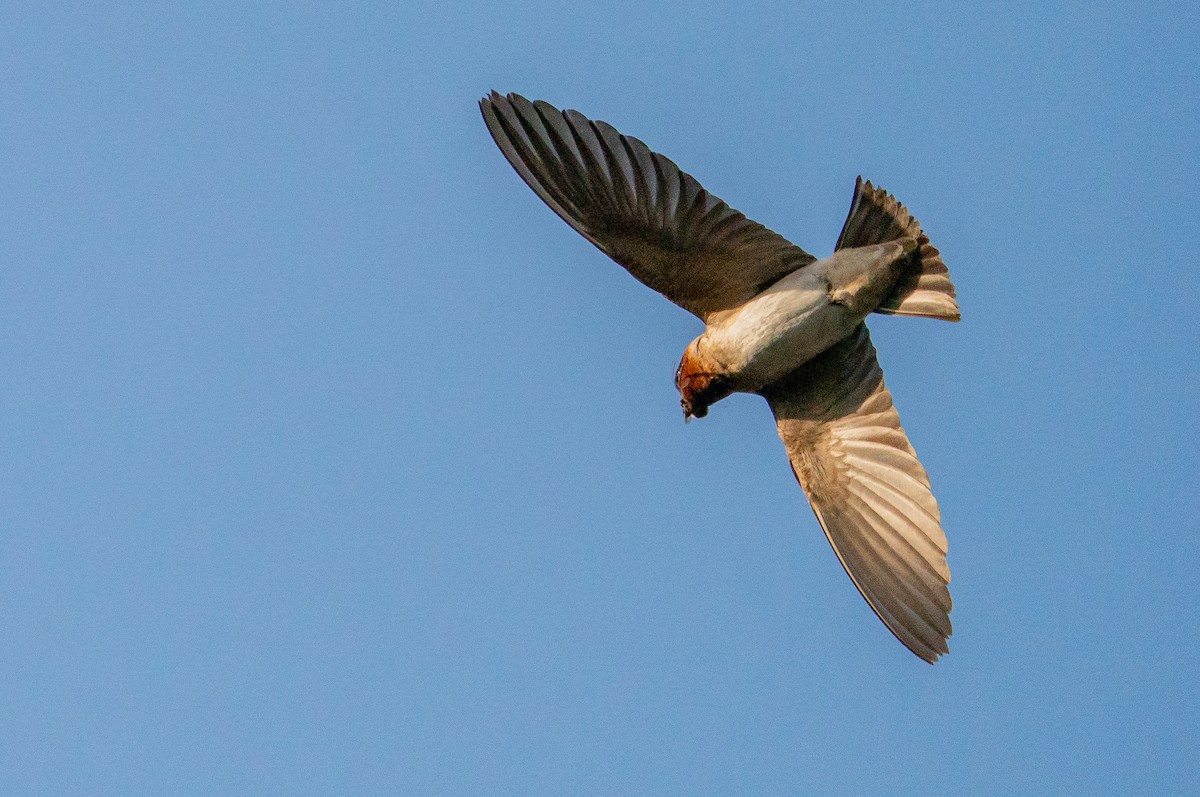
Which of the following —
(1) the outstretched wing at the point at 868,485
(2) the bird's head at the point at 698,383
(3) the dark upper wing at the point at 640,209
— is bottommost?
(1) the outstretched wing at the point at 868,485

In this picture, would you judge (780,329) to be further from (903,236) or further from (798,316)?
(903,236)

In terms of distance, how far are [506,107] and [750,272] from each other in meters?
1.66

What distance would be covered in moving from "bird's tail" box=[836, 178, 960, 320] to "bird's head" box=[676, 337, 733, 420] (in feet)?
3.37

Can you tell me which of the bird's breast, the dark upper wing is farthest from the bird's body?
the dark upper wing

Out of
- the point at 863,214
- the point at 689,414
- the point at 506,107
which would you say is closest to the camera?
the point at 506,107

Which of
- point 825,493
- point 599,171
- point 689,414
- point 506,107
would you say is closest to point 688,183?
point 599,171

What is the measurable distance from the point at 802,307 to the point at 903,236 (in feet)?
2.12

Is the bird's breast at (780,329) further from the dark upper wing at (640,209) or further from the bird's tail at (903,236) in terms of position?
the bird's tail at (903,236)

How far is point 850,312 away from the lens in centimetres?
863

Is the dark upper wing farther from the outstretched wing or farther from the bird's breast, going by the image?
the outstretched wing

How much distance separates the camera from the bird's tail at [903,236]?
27.5 ft

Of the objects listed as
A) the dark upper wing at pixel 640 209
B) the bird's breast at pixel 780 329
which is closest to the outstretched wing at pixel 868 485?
the bird's breast at pixel 780 329

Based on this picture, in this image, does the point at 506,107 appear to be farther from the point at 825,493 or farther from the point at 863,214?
the point at 825,493

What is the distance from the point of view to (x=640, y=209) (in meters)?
8.34
